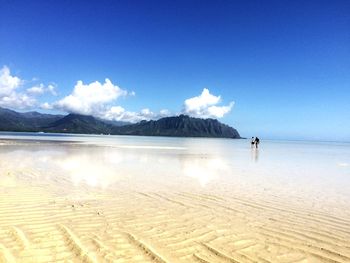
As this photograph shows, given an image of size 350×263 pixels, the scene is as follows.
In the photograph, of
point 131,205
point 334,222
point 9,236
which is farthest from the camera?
point 131,205

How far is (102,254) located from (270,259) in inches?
145

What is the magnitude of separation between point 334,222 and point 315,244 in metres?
2.90

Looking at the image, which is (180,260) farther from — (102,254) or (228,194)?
(228,194)

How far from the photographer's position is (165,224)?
31.5 feet

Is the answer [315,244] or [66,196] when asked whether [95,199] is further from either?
[315,244]

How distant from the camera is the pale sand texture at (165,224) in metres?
7.19

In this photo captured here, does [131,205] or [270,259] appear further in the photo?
[131,205]

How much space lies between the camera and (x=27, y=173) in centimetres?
2016

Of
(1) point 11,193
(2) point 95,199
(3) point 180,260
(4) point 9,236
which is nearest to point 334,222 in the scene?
(3) point 180,260

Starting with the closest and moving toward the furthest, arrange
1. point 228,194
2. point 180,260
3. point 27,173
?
point 180,260
point 228,194
point 27,173

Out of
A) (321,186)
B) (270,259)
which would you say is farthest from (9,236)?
(321,186)

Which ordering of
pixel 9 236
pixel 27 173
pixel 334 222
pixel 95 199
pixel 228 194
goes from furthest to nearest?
pixel 27 173 < pixel 228 194 < pixel 95 199 < pixel 334 222 < pixel 9 236

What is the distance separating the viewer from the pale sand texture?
7.19 m

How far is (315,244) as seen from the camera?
827 cm
